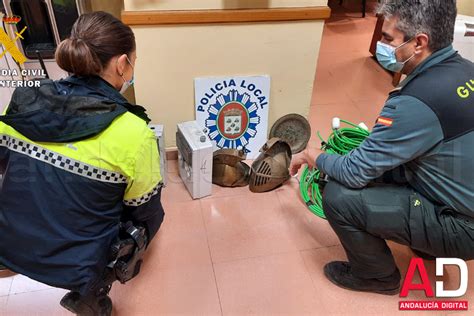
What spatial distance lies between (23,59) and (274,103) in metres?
1.32

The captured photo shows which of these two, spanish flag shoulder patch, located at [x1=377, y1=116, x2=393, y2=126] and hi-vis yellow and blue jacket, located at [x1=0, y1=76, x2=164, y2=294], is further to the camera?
spanish flag shoulder patch, located at [x1=377, y1=116, x2=393, y2=126]

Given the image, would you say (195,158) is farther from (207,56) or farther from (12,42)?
(12,42)

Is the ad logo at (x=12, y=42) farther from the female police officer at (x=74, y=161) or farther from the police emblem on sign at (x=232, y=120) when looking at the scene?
the police emblem on sign at (x=232, y=120)

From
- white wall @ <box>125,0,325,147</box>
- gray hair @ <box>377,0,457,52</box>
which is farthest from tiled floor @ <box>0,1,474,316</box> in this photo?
gray hair @ <box>377,0,457,52</box>

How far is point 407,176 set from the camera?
145 centimetres

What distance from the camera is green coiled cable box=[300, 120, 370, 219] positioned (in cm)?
203

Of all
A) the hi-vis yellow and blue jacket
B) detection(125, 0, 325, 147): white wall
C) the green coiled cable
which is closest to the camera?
the hi-vis yellow and blue jacket

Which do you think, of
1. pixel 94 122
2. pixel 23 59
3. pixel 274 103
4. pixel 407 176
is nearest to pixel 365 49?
pixel 274 103

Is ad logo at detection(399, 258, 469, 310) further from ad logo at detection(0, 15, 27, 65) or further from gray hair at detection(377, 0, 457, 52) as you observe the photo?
ad logo at detection(0, 15, 27, 65)

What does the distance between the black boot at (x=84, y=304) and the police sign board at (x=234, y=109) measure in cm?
109

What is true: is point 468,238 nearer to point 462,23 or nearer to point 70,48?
point 70,48

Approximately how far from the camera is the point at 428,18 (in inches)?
46.2

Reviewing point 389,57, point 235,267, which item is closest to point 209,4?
point 389,57

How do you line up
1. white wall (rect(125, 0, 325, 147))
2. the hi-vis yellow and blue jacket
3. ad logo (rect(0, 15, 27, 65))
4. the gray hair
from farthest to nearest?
white wall (rect(125, 0, 325, 147)) → ad logo (rect(0, 15, 27, 65)) → the gray hair → the hi-vis yellow and blue jacket
